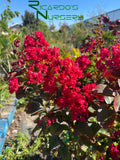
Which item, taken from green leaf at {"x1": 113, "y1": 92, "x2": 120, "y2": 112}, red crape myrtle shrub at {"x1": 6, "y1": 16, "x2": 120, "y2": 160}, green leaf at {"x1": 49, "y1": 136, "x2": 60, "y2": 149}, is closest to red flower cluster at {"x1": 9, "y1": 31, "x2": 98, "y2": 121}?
red crape myrtle shrub at {"x1": 6, "y1": 16, "x2": 120, "y2": 160}

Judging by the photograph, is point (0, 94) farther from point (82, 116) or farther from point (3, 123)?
point (82, 116)

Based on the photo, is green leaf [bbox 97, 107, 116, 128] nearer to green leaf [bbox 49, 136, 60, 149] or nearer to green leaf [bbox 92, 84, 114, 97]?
green leaf [bbox 92, 84, 114, 97]

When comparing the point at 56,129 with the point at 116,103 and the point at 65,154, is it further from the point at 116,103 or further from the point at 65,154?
the point at 116,103

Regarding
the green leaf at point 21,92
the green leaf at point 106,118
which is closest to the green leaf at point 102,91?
the green leaf at point 106,118

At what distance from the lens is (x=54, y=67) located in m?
0.90

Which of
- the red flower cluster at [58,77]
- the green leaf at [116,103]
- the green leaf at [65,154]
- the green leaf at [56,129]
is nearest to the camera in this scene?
the green leaf at [116,103]

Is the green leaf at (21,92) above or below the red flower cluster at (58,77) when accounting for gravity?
below

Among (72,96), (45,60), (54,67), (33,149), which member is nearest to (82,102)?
(72,96)

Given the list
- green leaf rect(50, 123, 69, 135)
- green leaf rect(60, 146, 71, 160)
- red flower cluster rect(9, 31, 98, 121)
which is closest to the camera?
red flower cluster rect(9, 31, 98, 121)

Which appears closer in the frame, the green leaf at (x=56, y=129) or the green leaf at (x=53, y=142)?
the green leaf at (x=56, y=129)

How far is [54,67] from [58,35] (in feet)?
31.8

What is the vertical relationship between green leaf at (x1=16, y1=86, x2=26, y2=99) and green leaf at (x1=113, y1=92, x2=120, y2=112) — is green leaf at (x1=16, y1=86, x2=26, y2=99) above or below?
below

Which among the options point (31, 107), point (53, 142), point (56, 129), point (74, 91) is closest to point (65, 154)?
point (53, 142)

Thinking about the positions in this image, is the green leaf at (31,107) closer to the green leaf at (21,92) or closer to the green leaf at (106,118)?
the green leaf at (21,92)
